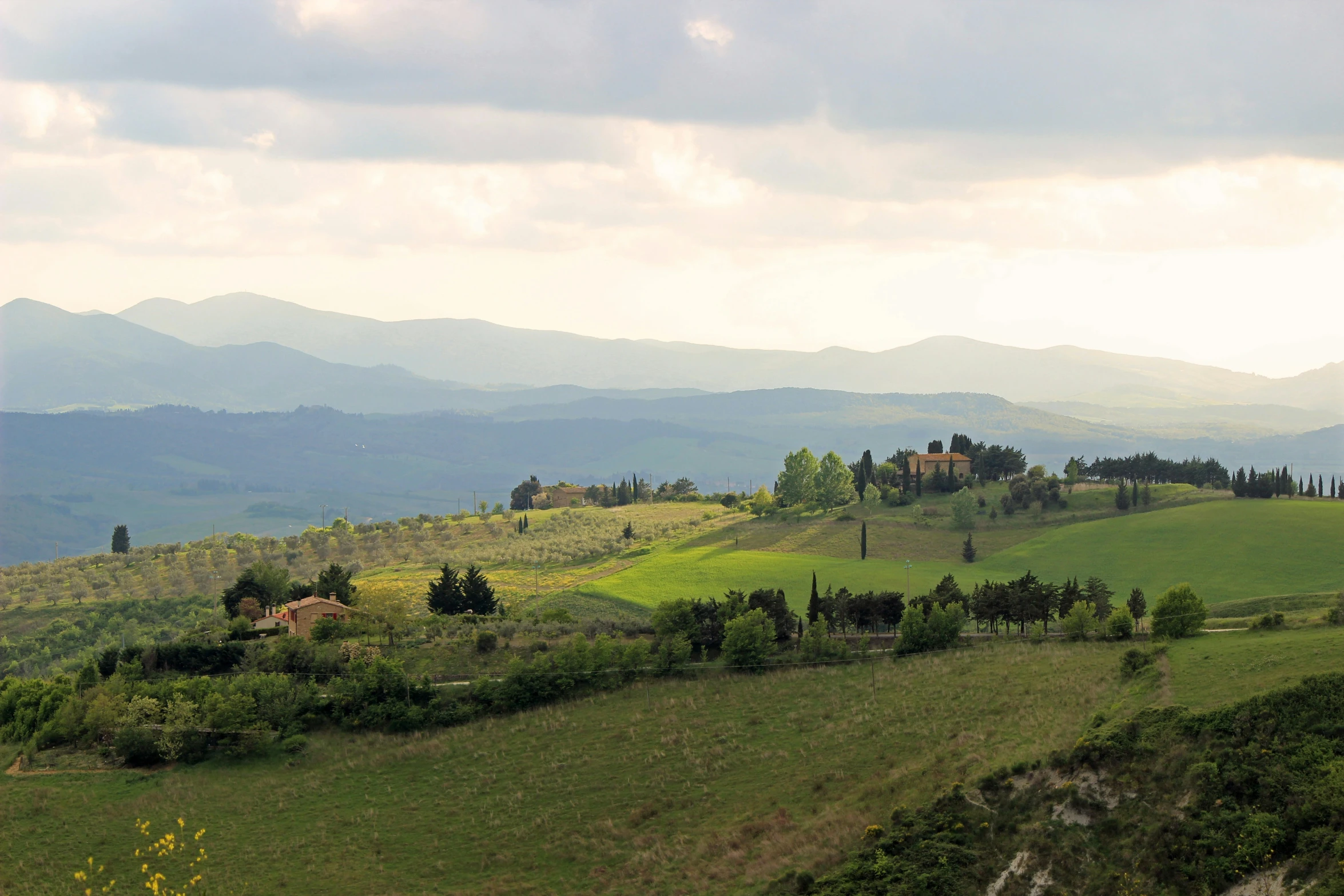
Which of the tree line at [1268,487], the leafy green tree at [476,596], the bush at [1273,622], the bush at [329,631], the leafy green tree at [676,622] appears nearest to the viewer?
the bush at [1273,622]

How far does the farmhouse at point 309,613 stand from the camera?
80750 millimetres

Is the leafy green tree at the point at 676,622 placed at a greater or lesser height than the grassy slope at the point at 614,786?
greater

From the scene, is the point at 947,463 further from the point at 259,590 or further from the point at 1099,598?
the point at 259,590

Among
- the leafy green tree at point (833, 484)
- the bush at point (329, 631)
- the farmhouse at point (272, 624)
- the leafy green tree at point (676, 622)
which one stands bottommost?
the farmhouse at point (272, 624)

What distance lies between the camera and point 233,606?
93.8 metres

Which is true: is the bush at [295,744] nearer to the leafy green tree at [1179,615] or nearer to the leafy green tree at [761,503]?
the leafy green tree at [1179,615]

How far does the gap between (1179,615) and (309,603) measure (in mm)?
58657

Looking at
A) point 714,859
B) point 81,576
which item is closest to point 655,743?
point 714,859

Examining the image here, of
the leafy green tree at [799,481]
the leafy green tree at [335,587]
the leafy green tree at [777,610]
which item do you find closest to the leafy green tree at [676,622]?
the leafy green tree at [777,610]

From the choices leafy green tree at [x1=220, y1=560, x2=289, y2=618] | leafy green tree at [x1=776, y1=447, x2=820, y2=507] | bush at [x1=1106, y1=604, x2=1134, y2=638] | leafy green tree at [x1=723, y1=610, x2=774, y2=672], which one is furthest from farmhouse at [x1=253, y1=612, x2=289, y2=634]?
leafy green tree at [x1=776, y1=447, x2=820, y2=507]

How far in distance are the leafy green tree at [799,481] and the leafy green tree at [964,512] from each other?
25875 mm

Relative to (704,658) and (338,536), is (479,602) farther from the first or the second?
(338,536)

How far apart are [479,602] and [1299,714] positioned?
67.0 metres

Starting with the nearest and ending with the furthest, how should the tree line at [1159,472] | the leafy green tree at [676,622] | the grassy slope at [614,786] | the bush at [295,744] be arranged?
1. the grassy slope at [614,786]
2. the bush at [295,744]
3. the leafy green tree at [676,622]
4. the tree line at [1159,472]
